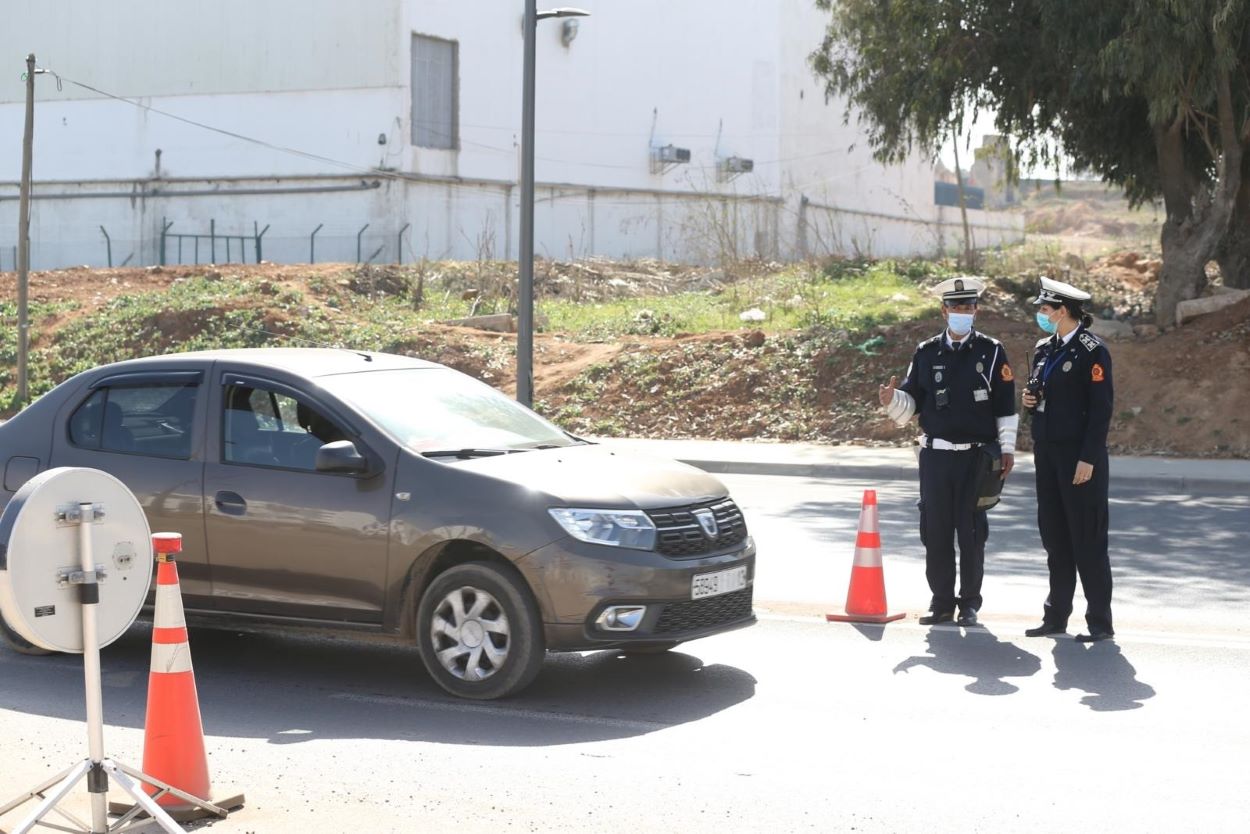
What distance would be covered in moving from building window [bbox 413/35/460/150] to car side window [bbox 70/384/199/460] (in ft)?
127

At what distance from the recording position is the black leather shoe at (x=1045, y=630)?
8.65 meters

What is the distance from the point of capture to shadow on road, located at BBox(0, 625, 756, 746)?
22.3 feet

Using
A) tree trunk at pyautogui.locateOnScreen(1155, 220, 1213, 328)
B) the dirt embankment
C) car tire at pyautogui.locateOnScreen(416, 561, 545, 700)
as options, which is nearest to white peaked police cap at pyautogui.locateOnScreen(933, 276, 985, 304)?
car tire at pyautogui.locateOnScreen(416, 561, 545, 700)

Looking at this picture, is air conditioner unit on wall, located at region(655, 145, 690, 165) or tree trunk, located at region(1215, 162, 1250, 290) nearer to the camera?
tree trunk, located at region(1215, 162, 1250, 290)

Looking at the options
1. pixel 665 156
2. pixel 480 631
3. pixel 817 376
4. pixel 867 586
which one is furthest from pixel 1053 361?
pixel 665 156

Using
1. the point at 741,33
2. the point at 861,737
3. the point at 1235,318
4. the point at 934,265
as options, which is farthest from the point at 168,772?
the point at 741,33

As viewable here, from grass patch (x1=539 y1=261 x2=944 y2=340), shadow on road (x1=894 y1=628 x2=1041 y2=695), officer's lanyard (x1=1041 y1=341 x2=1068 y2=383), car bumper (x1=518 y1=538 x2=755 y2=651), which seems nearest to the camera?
car bumper (x1=518 y1=538 x2=755 y2=651)

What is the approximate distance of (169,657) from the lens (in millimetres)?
5520

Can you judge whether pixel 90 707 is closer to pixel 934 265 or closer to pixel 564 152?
pixel 934 265

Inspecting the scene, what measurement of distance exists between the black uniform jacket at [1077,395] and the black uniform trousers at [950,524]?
449mm

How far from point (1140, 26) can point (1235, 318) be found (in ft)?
14.4

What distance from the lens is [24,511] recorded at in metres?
4.64

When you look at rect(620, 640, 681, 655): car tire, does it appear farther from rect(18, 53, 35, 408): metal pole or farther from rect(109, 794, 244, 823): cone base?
rect(18, 53, 35, 408): metal pole

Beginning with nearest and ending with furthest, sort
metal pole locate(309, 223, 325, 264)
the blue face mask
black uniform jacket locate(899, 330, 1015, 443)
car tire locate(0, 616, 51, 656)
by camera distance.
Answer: car tire locate(0, 616, 51, 656), black uniform jacket locate(899, 330, 1015, 443), the blue face mask, metal pole locate(309, 223, 325, 264)
